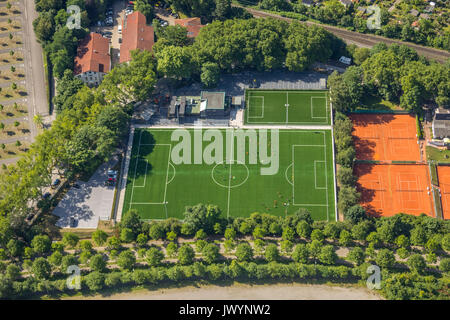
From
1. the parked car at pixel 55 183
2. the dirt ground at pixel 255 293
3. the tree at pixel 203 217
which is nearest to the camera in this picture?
A: the dirt ground at pixel 255 293

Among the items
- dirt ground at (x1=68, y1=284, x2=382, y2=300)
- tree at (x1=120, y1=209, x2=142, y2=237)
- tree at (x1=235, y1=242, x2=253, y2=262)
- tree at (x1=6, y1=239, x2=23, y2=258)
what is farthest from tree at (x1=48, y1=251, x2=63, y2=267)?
tree at (x1=235, y1=242, x2=253, y2=262)

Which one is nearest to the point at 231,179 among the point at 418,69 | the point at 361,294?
the point at 361,294

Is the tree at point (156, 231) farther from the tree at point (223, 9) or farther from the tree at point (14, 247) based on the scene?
the tree at point (223, 9)

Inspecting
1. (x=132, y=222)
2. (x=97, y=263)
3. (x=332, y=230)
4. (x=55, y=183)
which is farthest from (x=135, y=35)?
(x=332, y=230)

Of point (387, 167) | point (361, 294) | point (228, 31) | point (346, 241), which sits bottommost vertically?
point (361, 294)

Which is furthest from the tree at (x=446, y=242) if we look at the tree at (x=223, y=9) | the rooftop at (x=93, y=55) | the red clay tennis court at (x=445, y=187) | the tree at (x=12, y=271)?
the rooftop at (x=93, y=55)

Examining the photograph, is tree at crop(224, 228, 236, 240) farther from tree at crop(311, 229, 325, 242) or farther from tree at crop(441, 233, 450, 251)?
tree at crop(441, 233, 450, 251)

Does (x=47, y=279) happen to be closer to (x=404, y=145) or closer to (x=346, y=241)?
(x=346, y=241)

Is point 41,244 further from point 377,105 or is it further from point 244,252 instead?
point 377,105
